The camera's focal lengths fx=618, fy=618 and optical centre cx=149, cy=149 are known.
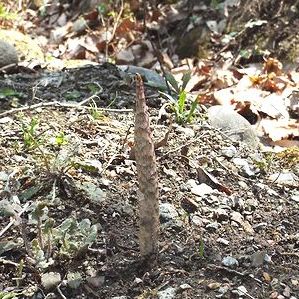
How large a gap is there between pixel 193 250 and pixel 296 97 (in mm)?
1617

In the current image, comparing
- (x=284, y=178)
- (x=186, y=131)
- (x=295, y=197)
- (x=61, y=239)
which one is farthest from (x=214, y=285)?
(x=186, y=131)

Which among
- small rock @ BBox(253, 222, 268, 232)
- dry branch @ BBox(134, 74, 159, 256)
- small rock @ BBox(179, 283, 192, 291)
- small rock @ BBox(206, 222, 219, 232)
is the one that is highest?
dry branch @ BBox(134, 74, 159, 256)

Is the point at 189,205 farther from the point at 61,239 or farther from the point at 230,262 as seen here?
the point at 61,239

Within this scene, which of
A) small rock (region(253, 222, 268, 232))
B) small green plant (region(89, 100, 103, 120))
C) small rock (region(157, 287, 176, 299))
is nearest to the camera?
small rock (region(157, 287, 176, 299))

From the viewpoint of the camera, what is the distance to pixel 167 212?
2.19m

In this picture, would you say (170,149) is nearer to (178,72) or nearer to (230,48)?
(178,72)

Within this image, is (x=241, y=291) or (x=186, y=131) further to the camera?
(x=186, y=131)

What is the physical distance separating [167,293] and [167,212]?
43 centimetres

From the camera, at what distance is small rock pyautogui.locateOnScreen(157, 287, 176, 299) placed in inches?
70.8

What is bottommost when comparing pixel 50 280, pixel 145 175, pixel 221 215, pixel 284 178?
pixel 284 178

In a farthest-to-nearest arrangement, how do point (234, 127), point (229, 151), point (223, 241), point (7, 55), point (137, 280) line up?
point (7, 55)
point (234, 127)
point (229, 151)
point (223, 241)
point (137, 280)

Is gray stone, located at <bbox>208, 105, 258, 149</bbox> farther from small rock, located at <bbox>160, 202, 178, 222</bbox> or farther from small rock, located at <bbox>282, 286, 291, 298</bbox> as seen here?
small rock, located at <bbox>282, 286, 291, 298</bbox>

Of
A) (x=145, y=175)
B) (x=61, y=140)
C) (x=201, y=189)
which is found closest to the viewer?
(x=145, y=175)

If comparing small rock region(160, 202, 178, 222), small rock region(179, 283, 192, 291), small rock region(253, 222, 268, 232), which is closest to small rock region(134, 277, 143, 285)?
small rock region(179, 283, 192, 291)
